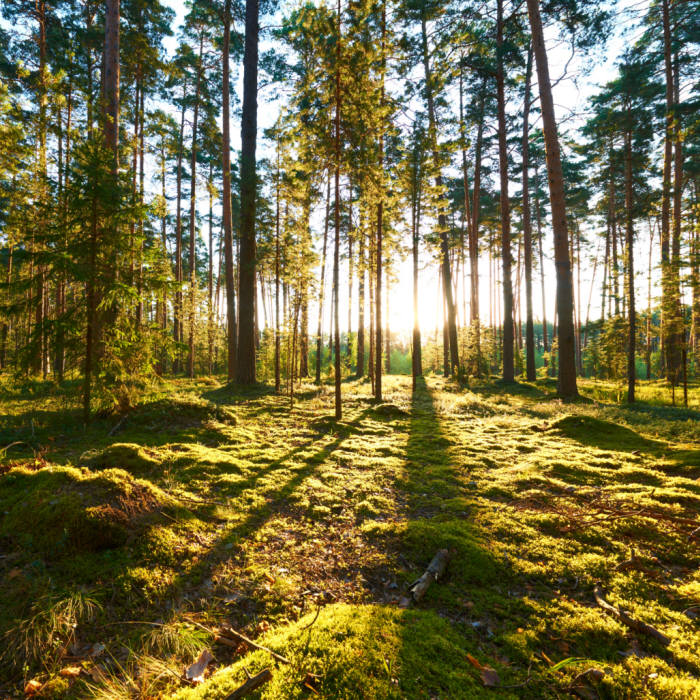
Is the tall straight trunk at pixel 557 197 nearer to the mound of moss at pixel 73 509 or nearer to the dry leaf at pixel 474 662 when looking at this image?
the dry leaf at pixel 474 662

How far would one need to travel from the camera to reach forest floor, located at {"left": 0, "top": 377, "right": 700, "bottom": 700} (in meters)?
1.96

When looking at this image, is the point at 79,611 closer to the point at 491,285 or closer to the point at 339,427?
the point at 339,427

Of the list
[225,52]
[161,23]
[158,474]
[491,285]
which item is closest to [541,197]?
[491,285]

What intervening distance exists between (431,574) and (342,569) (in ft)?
3.00

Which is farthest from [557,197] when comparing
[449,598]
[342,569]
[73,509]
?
[73,509]

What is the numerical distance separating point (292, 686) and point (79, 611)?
1801 mm

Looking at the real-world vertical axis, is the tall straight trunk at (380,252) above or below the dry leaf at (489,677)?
above

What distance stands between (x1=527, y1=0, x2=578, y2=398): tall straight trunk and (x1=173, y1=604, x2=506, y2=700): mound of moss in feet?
38.8

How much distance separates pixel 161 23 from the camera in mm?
15688

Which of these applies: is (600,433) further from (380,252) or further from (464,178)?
(464,178)

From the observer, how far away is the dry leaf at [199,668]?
1955mm

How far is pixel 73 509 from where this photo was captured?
3.10 meters

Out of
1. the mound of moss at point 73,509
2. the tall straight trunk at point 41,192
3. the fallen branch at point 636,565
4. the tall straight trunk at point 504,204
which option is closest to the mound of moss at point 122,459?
the mound of moss at point 73,509

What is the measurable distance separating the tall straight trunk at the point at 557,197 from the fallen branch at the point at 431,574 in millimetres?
10807
